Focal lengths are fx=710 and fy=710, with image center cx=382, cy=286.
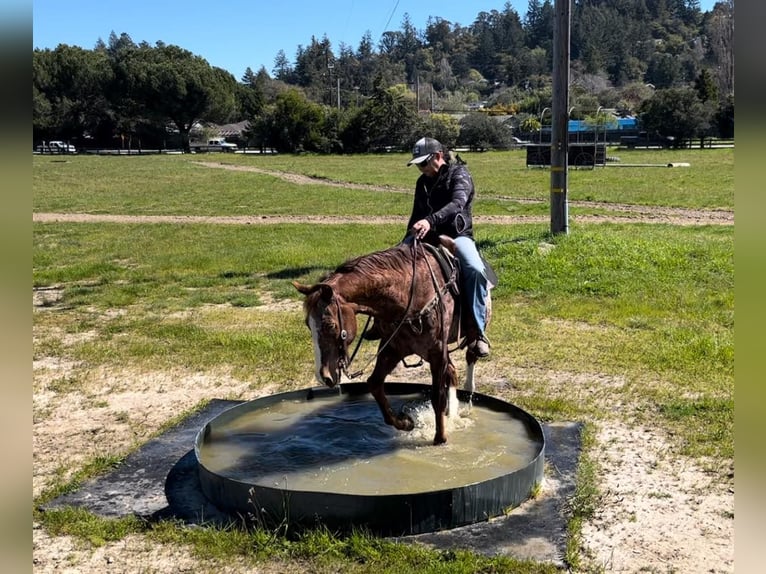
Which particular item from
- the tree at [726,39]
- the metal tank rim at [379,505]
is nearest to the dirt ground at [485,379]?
the metal tank rim at [379,505]

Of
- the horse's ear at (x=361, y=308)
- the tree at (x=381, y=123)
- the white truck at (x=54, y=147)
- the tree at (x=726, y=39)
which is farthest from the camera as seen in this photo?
the white truck at (x=54, y=147)

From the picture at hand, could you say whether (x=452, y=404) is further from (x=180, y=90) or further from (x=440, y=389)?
(x=180, y=90)

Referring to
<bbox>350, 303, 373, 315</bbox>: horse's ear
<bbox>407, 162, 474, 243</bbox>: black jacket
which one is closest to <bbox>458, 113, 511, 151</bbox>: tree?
<bbox>407, 162, 474, 243</bbox>: black jacket

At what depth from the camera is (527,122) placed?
80312 millimetres

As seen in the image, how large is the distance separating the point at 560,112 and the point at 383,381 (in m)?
10.5

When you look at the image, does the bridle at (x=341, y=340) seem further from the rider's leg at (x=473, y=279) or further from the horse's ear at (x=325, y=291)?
the rider's leg at (x=473, y=279)

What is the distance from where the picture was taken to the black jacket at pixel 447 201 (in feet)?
20.5

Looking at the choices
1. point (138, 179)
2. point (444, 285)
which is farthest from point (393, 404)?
point (138, 179)

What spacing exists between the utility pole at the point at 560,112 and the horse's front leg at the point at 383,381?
10008 mm

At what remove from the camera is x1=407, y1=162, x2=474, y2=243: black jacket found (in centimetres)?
624

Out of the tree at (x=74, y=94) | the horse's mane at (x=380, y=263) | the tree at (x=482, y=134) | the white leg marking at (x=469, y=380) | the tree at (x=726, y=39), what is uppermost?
the tree at (x=74, y=94)
